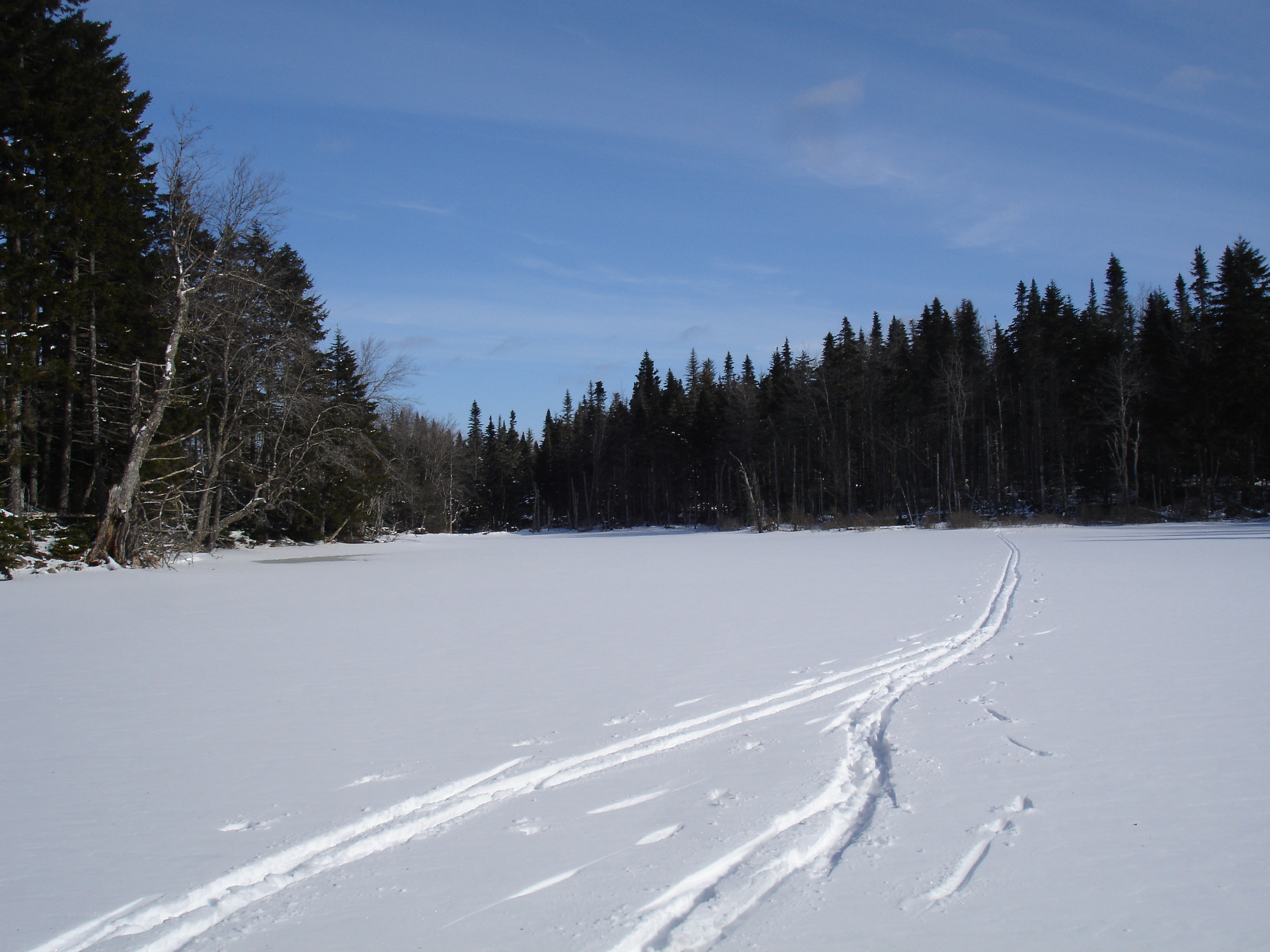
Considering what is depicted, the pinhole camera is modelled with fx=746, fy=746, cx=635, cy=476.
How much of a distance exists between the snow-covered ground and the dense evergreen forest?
13292 millimetres

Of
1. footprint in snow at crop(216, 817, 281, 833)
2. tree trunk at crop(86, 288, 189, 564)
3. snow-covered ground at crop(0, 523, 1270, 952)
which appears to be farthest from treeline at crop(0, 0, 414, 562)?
footprint in snow at crop(216, 817, 281, 833)

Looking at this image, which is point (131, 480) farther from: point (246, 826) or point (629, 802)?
point (629, 802)

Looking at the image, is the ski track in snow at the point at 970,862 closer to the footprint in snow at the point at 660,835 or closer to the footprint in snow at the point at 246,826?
the footprint in snow at the point at 660,835

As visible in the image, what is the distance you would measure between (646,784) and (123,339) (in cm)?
2389

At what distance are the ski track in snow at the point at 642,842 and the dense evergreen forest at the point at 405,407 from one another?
57.4 feet

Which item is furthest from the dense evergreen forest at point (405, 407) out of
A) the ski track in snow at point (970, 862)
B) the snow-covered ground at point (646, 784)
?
the ski track in snow at point (970, 862)

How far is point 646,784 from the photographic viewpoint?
14.0 ft

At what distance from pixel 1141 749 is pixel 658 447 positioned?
61800 mm

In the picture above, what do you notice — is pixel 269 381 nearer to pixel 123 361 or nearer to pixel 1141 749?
A: pixel 123 361

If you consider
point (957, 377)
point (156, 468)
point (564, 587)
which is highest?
point (957, 377)

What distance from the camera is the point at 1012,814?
377 centimetres

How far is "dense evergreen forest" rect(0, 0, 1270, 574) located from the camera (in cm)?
1900

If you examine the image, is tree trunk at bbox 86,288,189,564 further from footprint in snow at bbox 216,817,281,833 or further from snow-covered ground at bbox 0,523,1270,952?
footprint in snow at bbox 216,817,281,833

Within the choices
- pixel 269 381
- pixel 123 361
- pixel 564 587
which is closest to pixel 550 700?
pixel 564 587
